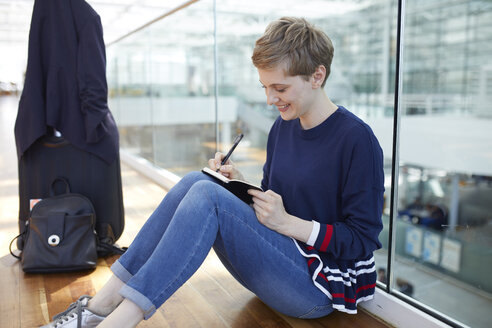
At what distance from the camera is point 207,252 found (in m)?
1.15

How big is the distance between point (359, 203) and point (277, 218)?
218 mm

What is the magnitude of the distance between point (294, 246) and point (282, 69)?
473 millimetres

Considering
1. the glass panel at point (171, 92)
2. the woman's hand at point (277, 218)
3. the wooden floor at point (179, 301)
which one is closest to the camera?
the woman's hand at point (277, 218)

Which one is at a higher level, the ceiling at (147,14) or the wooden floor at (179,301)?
the ceiling at (147,14)

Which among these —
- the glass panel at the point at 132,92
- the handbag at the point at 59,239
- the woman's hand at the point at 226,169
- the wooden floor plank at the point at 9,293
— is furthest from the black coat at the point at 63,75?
the glass panel at the point at 132,92

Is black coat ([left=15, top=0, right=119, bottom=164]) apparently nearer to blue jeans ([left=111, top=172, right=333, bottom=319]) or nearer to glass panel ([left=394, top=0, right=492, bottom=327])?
blue jeans ([left=111, top=172, right=333, bottom=319])

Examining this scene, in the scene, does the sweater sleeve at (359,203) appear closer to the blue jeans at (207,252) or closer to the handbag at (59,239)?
the blue jeans at (207,252)

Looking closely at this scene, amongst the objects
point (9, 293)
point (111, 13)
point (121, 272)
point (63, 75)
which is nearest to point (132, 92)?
point (63, 75)

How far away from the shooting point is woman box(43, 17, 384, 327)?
1.12 m

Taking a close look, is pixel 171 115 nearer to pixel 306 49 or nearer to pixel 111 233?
pixel 111 233

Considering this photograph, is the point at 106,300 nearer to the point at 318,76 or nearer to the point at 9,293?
the point at 9,293

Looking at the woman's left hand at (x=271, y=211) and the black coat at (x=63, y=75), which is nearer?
the woman's left hand at (x=271, y=211)

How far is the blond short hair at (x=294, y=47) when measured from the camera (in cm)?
119

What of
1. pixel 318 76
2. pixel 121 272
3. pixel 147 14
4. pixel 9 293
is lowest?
pixel 9 293
